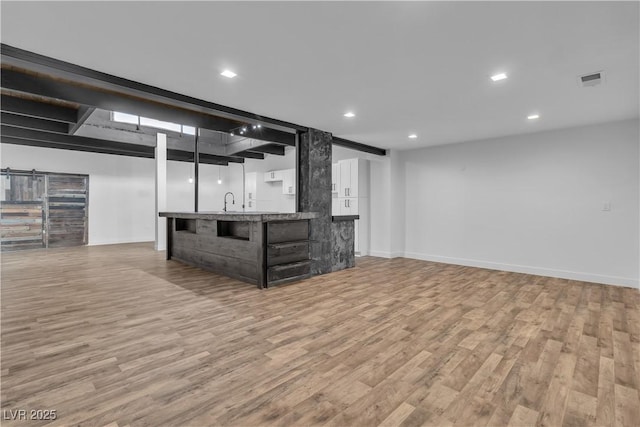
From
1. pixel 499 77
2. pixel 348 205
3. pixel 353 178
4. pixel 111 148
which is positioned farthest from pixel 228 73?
pixel 111 148

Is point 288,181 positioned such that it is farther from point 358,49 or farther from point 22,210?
point 22,210

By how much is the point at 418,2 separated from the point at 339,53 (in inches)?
31.8

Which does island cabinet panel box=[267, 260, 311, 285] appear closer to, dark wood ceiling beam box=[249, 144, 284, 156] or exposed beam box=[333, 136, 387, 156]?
exposed beam box=[333, 136, 387, 156]

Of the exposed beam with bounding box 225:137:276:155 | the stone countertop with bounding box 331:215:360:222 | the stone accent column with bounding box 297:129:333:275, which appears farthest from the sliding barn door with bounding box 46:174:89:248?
the stone countertop with bounding box 331:215:360:222

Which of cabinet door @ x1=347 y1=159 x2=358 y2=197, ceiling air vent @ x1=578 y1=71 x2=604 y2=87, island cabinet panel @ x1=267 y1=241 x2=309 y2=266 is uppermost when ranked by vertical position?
ceiling air vent @ x1=578 y1=71 x2=604 y2=87

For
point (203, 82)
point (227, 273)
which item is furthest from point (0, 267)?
point (203, 82)

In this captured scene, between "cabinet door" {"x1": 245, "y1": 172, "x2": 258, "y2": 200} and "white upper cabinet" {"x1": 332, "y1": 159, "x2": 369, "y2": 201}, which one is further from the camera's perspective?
"cabinet door" {"x1": 245, "y1": 172, "x2": 258, "y2": 200}

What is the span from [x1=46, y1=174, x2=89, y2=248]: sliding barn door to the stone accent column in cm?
730

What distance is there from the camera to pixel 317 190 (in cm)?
515

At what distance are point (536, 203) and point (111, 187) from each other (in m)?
10.8

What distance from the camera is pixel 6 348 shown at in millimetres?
2346

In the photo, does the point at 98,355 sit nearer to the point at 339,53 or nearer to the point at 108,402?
the point at 108,402

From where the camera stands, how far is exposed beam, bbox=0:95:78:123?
15.7ft

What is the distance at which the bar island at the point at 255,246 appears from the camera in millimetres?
4262
